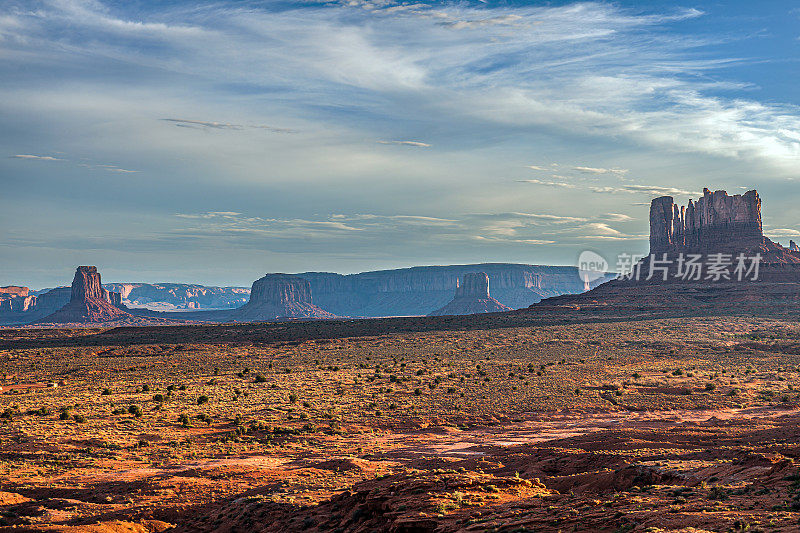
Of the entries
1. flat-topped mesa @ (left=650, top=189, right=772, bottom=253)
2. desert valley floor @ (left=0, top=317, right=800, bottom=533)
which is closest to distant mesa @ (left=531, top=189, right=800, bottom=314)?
flat-topped mesa @ (left=650, top=189, right=772, bottom=253)

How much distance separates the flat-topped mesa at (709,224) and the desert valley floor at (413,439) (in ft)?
244

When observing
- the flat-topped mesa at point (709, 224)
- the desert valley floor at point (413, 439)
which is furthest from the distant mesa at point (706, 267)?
the desert valley floor at point (413, 439)

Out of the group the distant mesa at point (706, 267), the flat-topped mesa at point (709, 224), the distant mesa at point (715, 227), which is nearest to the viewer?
the distant mesa at point (706, 267)

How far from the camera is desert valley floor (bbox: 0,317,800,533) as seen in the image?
47.2ft

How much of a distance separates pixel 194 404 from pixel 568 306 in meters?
89.1

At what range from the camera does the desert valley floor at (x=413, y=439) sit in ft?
47.2

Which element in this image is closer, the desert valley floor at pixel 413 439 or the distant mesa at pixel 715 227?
the desert valley floor at pixel 413 439

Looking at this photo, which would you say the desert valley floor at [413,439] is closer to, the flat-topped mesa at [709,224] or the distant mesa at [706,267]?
the distant mesa at [706,267]

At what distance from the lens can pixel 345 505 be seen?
15.7 m

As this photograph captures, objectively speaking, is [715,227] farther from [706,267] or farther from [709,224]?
[706,267]

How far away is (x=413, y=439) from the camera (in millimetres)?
29734

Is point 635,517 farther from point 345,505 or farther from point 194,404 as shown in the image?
point 194,404

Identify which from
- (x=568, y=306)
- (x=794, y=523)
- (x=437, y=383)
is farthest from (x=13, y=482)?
(x=568, y=306)

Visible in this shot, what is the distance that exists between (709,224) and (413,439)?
135 meters
